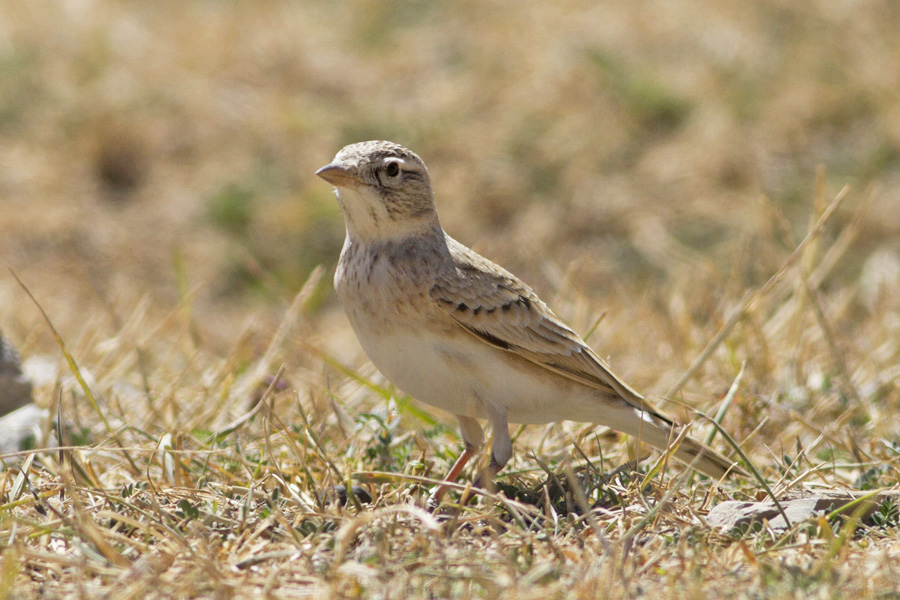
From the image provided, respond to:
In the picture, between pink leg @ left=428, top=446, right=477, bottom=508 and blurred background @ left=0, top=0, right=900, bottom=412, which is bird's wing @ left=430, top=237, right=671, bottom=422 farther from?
blurred background @ left=0, top=0, right=900, bottom=412

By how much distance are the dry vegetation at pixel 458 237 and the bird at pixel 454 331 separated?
245 mm

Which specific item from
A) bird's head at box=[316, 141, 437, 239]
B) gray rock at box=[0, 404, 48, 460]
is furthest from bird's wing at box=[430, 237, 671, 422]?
gray rock at box=[0, 404, 48, 460]

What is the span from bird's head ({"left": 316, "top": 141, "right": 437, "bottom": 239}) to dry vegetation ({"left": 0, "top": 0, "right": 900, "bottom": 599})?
75 cm

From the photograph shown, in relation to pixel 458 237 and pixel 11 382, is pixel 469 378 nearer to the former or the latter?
pixel 11 382

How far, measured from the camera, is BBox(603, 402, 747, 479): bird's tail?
4145mm

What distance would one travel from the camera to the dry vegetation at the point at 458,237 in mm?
3303

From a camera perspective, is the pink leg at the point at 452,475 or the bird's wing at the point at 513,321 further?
the bird's wing at the point at 513,321

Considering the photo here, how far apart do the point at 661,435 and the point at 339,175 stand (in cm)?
172

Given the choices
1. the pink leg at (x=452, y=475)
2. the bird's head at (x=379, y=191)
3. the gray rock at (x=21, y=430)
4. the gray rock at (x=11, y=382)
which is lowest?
the pink leg at (x=452, y=475)

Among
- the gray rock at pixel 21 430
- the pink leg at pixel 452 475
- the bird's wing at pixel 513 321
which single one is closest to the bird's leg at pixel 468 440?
the pink leg at pixel 452 475

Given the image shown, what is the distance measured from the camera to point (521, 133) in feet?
35.7

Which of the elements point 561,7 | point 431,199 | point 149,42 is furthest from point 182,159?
point 431,199

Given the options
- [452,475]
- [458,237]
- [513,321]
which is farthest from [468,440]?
[458,237]

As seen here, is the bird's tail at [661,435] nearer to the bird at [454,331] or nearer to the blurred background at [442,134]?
the bird at [454,331]
